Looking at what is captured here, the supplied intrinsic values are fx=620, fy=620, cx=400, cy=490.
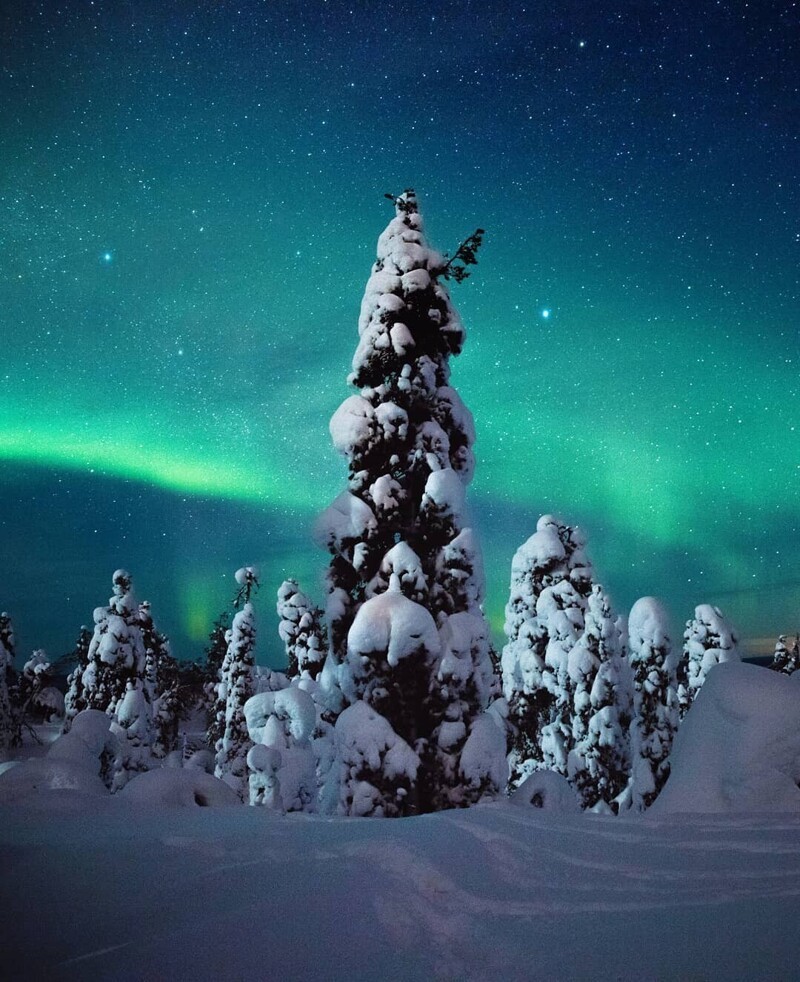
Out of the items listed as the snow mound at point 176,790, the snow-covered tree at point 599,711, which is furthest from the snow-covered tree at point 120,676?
the snow mound at point 176,790

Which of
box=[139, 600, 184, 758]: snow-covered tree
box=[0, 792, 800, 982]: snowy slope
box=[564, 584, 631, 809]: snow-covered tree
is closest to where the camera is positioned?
box=[0, 792, 800, 982]: snowy slope

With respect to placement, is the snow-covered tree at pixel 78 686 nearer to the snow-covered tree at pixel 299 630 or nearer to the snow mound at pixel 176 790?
the snow-covered tree at pixel 299 630

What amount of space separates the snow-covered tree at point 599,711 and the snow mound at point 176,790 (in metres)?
18.9

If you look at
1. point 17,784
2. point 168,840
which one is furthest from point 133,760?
point 168,840

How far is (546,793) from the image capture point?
30.8ft

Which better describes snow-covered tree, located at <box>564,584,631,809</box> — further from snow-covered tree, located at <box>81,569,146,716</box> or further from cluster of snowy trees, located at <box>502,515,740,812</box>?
snow-covered tree, located at <box>81,569,146,716</box>

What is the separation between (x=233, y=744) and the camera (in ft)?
93.7

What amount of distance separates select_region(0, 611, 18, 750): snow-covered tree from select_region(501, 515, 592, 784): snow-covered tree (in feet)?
90.2

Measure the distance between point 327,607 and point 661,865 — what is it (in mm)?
8075

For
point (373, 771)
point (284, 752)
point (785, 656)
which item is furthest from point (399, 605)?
point (785, 656)

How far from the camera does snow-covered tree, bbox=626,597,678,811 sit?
819 inches

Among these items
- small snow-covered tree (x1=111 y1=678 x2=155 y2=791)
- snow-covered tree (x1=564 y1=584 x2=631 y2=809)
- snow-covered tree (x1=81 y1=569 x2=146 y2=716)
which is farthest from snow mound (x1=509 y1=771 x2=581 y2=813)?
snow-covered tree (x1=81 y1=569 x2=146 y2=716)

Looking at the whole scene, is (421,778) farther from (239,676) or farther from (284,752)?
(239,676)

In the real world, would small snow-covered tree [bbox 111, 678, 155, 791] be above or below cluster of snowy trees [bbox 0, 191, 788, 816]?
below
